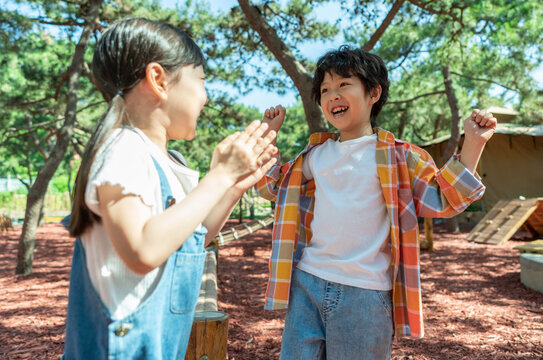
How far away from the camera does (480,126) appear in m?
1.56

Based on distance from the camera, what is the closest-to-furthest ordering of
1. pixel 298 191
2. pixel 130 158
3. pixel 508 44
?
pixel 130 158
pixel 298 191
pixel 508 44

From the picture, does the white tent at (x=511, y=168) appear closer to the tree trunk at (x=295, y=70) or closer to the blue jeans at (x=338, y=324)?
the tree trunk at (x=295, y=70)

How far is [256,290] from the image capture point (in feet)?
17.8

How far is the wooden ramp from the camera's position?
8.67 meters

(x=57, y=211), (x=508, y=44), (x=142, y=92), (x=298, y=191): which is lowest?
(x=57, y=211)

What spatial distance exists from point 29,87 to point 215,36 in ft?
15.9

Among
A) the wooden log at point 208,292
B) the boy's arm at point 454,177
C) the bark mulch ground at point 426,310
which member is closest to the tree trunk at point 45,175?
the bark mulch ground at point 426,310

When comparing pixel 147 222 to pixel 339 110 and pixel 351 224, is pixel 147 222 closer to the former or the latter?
pixel 351 224

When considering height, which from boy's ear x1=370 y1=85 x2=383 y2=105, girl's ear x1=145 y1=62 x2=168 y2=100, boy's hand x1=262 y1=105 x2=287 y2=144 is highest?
boy's ear x1=370 y1=85 x2=383 y2=105

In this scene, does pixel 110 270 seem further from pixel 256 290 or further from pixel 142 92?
pixel 256 290

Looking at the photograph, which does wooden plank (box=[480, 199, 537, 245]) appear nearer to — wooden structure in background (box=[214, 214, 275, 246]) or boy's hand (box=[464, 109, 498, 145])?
wooden structure in background (box=[214, 214, 275, 246])

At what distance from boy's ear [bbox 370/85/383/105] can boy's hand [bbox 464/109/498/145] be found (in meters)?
0.44

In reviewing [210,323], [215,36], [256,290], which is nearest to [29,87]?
[215,36]

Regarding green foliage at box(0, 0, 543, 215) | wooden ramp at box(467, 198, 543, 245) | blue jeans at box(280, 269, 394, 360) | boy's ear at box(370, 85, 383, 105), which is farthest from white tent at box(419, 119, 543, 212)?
blue jeans at box(280, 269, 394, 360)
